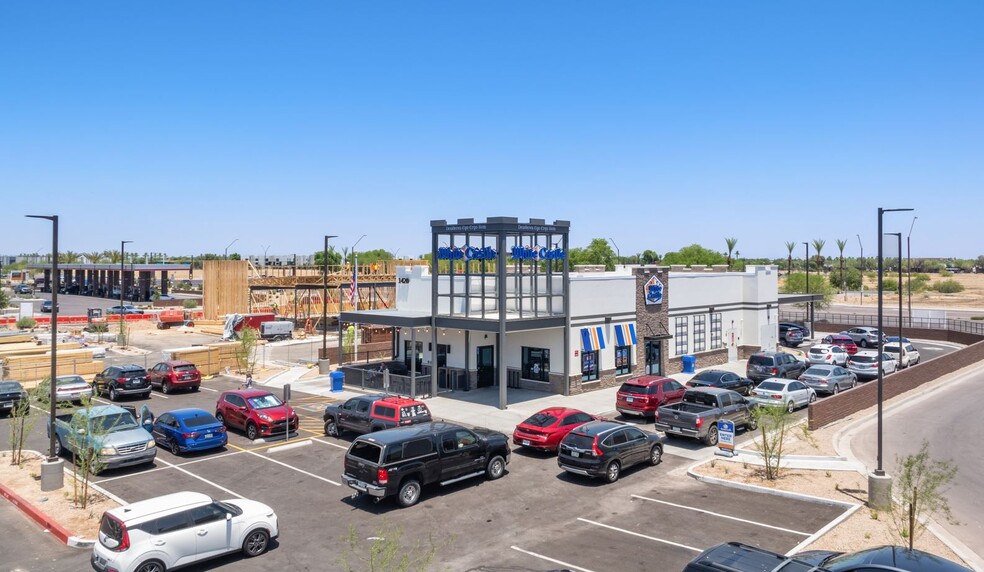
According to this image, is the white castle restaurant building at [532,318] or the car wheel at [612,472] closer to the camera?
the car wheel at [612,472]

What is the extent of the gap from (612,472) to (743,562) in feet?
29.6

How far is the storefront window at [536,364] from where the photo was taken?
34.9 m

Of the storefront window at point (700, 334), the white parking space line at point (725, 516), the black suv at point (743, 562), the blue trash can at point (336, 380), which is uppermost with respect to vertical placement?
the storefront window at point (700, 334)

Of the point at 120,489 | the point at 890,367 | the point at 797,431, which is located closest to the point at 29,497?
the point at 120,489

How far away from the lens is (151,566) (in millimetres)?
13555

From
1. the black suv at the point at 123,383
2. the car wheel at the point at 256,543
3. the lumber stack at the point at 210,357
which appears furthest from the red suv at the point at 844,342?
the car wheel at the point at 256,543

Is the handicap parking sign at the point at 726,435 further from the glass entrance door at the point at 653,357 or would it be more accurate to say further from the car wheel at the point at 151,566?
the car wheel at the point at 151,566

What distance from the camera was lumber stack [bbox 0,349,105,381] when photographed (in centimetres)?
3784

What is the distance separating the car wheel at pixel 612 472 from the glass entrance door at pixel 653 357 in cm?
1876

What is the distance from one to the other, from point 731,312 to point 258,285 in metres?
45.2

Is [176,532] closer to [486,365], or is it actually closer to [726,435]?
[726,435]

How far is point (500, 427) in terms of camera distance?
1081 inches

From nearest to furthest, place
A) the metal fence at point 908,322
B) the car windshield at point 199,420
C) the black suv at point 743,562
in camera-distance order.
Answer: the black suv at point 743,562
the car windshield at point 199,420
the metal fence at point 908,322

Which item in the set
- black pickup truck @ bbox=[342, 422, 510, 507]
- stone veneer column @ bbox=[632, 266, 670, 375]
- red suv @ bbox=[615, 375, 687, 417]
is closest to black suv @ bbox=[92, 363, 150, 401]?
black pickup truck @ bbox=[342, 422, 510, 507]
